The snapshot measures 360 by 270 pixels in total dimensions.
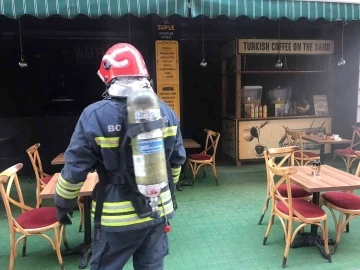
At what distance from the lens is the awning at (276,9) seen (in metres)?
3.77

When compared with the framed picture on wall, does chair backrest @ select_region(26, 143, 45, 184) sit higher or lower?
lower

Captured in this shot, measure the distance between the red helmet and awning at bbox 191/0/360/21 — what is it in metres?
2.32

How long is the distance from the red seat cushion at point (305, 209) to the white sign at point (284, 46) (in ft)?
12.2

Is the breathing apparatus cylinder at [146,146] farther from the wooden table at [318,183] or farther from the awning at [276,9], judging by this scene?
the awning at [276,9]

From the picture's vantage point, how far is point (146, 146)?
1506mm

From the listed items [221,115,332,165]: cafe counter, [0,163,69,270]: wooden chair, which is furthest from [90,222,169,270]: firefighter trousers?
[221,115,332,165]: cafe counter

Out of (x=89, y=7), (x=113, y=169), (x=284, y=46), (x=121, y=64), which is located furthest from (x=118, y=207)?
(x=284, y=46)

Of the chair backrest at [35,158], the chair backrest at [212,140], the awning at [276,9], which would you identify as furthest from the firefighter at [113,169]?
the chair backrest at [212,140]

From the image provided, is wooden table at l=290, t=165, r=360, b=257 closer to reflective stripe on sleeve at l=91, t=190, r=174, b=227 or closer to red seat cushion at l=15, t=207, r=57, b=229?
reflective stripe on sleeve at l=91, t=190, r=174, b=227

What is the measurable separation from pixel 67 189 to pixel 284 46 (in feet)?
18.4

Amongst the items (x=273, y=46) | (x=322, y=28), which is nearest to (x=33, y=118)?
(x=273, y=46)

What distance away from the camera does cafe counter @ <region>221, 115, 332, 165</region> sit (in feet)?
20.4

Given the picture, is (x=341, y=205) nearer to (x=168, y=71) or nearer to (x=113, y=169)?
(x=113, y=169)

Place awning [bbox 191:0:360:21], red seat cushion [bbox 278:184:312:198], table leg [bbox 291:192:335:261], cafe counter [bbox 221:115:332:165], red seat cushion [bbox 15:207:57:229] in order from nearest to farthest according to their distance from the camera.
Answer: red seat cushion [bbox 15:207:57:229]
table leg [bbox 291:192:335:261]
red seat cushion [bbox 278:184:312:198]
awning [bbox 191:0:360:21]
cafe counter [bbox 221:115:332:165]
